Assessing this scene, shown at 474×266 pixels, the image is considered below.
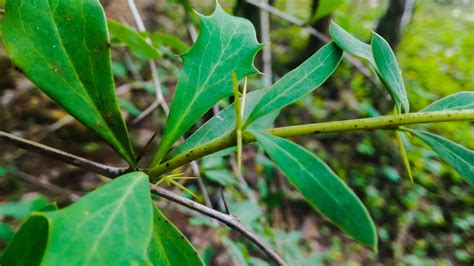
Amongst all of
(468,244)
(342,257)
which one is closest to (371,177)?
(342,257)

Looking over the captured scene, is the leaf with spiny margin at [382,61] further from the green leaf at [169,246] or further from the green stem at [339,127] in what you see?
the green leaf at [169,246]

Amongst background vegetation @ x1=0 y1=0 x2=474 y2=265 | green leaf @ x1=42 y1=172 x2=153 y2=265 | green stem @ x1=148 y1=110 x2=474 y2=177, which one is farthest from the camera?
background vegetation @ x1=0 y1=0 x2=474 y2=265

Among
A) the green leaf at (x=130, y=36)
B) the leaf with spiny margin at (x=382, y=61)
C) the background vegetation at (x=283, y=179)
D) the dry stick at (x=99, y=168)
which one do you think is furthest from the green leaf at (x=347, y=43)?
the background vegetation at (x=283, y=179)

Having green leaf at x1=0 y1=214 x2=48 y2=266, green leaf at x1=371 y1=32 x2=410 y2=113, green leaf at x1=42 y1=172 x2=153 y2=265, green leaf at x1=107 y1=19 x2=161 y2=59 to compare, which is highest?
green leaf at x1=371 y1=32 x2=410 y2=113

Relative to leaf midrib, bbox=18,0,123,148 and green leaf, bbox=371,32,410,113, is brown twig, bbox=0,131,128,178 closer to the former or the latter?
leaf midrib, bbox=18,0,123,148

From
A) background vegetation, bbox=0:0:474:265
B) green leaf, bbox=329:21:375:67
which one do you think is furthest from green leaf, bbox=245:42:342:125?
background vegetation, bbox=0:0:474:265

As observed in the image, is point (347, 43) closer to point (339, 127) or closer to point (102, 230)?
point (339, 127)

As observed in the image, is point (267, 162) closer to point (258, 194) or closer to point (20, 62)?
point (258, 194)
